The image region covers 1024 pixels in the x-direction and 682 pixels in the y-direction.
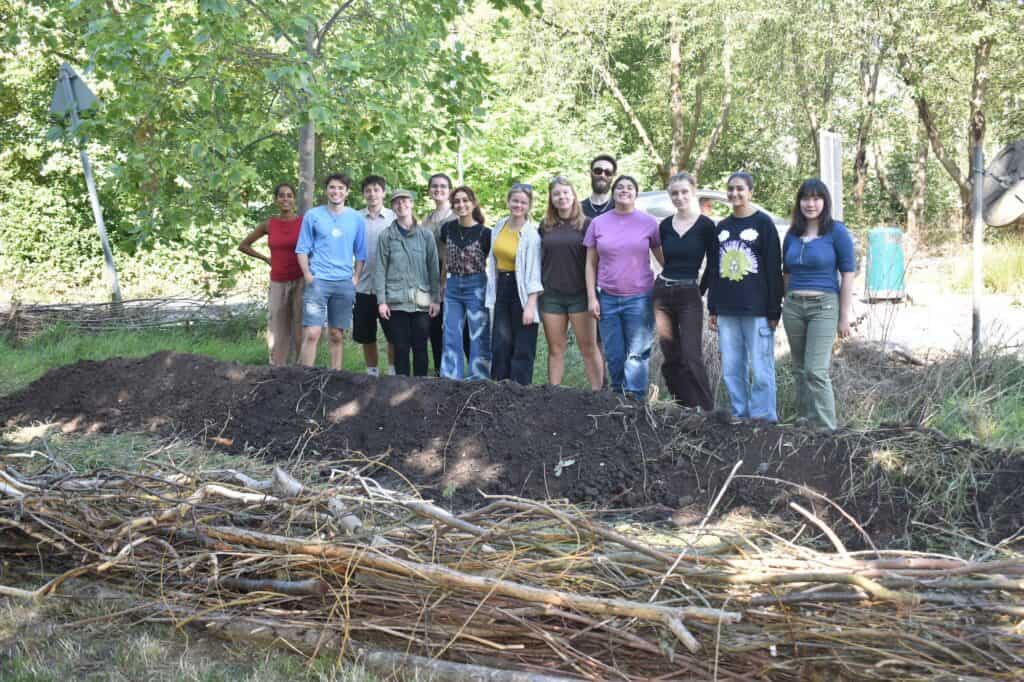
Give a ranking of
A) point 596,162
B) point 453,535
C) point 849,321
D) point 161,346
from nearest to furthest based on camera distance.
A: point 453,535 < point 849,321 < point 596,162 < point 161,346

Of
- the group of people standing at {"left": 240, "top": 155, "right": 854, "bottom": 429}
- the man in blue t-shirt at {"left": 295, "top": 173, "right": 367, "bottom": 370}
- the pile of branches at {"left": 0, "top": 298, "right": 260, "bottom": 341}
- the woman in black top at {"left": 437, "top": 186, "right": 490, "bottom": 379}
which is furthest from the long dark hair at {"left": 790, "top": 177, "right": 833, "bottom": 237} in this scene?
the pile of branches at {"left": 0, "top": 298, "right": 260, "bottom": 341}

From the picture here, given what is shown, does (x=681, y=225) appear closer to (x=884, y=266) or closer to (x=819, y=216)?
(x=819, y=216)

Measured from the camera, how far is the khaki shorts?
9.49 m

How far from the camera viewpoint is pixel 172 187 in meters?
10.9

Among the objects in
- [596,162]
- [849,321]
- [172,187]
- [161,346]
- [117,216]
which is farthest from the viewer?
[117,216]

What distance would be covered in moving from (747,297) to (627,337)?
969mm

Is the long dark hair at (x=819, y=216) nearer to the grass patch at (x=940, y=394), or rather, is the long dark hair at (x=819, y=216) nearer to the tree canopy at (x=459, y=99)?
the grass patch at (x=940, y=394)

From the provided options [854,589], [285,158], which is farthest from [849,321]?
[285,158]

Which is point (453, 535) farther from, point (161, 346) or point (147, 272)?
point (147, 272)

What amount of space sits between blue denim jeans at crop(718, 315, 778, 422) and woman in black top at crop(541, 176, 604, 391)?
3.44 feet

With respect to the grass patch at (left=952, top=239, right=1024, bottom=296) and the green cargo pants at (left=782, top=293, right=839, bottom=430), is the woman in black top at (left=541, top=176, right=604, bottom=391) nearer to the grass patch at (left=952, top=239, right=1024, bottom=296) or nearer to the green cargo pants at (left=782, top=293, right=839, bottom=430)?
the green cargo pants at (left=782, top=293, right=839, bottom=430)

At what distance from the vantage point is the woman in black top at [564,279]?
7645 mm

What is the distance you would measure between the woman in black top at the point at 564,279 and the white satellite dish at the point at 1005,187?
10.9 feet

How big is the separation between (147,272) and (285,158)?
894cm
